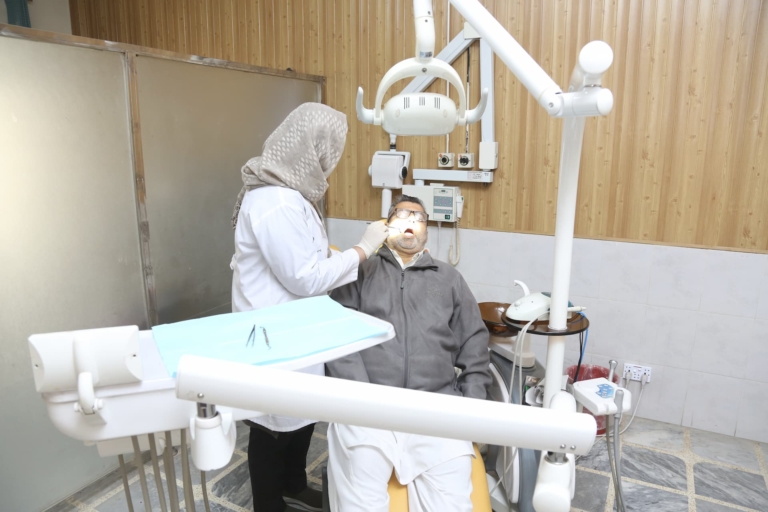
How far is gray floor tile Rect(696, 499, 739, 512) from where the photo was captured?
216 centimetres

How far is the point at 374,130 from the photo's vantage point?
3.25 metres

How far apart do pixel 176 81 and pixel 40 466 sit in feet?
5.56

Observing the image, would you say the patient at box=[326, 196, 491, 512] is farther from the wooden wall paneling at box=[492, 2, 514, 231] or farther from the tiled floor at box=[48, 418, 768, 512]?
the wooden wall paneling at box=[492, 2, 514, 231]

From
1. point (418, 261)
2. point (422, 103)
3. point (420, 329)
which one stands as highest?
point (422, 103)

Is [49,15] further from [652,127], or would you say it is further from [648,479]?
[648,479]

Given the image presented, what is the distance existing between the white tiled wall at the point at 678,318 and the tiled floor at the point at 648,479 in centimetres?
16

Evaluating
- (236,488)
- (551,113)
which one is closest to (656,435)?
(236,488)

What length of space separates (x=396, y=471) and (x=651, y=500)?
135 cm

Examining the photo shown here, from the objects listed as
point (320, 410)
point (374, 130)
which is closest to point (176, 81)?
point (374, 130)

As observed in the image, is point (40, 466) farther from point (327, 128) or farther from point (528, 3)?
point (528, 3)

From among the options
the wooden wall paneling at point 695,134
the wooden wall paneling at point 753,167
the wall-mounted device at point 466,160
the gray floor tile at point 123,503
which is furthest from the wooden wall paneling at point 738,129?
the gray floor tile at point 123,503

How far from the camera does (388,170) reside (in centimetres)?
312

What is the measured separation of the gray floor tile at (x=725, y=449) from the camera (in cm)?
251

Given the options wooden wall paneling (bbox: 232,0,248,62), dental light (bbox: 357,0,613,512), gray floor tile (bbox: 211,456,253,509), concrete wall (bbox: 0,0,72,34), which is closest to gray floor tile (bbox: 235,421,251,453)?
gray floor tile (bbox: 211,456,253,509)
